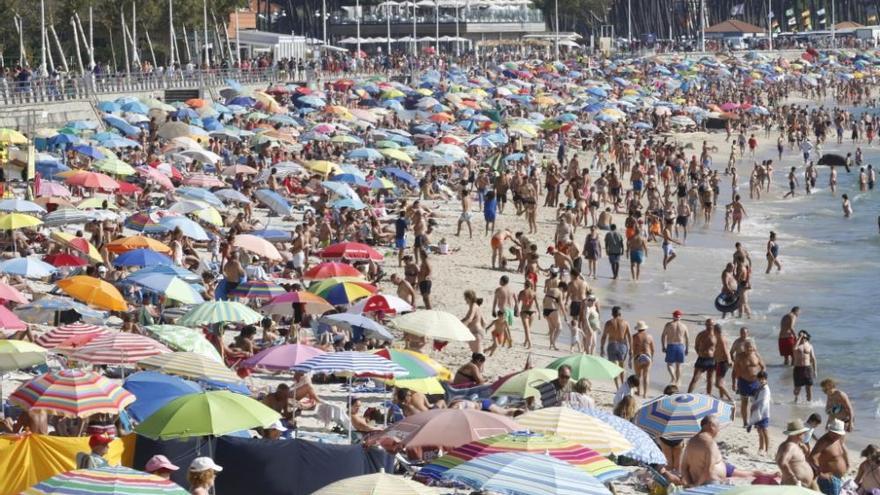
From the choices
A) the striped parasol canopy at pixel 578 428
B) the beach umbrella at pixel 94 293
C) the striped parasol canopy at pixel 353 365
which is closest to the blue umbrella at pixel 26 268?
the beach umbrella at pixel 94 293

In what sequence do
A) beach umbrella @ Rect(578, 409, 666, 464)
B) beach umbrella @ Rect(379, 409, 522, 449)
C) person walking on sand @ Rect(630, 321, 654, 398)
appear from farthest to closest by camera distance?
1. person walking on sand @ Rect(630, 321, 654, 398)
2. beach umbrella @ Rect(578, 409, 666, 464)
3. beach umbrella @ Rect(379, 409, 522, 449)

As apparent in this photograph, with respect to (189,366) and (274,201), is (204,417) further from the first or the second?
(274,201)

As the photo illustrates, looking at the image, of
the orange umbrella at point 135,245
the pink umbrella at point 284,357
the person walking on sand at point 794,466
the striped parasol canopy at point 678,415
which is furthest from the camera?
the orange umbrella at point 135,245

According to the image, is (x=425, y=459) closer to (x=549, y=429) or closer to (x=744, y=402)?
(x=549, y=429)

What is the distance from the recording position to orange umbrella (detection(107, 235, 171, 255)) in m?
18.8

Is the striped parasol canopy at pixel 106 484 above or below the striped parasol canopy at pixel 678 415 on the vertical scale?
above

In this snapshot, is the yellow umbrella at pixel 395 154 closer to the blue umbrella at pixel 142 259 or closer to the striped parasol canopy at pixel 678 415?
the blue umbrella at pixel 142 259

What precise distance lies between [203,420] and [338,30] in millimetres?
89766

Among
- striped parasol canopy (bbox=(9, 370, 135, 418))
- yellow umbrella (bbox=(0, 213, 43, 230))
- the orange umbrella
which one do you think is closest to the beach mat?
striped parasol canopy (bbox=(9, 370, 135, 418))

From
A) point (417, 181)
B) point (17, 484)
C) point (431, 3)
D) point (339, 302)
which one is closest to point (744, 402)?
point (339, 302)

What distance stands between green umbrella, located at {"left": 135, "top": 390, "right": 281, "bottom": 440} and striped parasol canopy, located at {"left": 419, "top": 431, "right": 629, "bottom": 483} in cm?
142

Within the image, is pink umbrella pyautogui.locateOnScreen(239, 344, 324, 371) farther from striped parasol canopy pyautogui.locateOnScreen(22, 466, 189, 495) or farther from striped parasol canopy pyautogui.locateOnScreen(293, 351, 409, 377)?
striped parasol canopy pyautogui.locateOnScreen(22, 466, 189, 495)

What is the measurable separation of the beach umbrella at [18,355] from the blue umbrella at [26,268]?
4384 millimetres

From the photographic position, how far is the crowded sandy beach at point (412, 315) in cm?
1047
